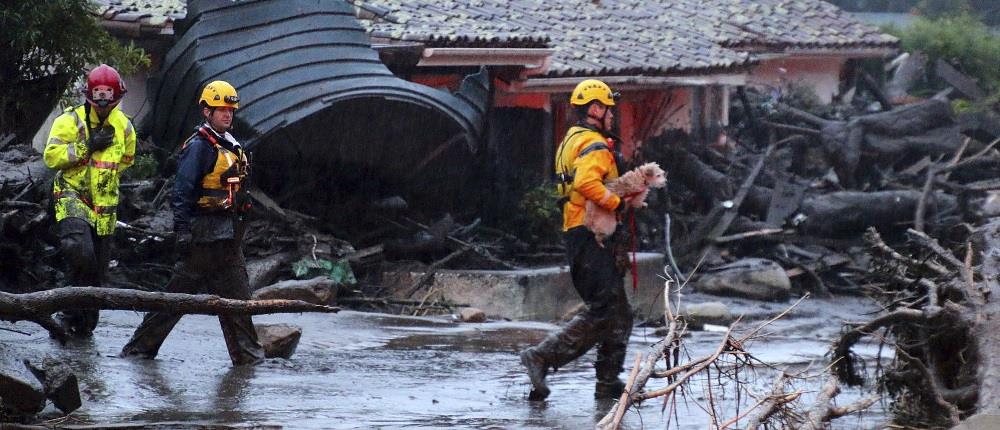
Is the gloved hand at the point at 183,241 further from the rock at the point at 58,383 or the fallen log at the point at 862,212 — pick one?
the fallen log at the point at 862,212

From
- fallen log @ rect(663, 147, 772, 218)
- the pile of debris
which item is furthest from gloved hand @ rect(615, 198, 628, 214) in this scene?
fallen log @ rect(663, 147, 772, 218)

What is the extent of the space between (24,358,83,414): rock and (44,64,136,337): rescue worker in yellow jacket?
6.29 feet

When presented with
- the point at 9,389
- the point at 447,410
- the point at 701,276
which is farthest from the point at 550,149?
the point at 9,389

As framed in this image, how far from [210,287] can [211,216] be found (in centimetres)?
47

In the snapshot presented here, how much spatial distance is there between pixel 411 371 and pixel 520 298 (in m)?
4.13

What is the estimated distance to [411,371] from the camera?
8773mm

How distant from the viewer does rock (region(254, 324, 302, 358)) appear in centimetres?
866

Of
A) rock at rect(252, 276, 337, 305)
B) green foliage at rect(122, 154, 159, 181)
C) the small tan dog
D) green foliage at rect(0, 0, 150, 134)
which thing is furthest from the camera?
green foliage at rect(122, 154, 159, 181)

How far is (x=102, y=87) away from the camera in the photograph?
8203mm

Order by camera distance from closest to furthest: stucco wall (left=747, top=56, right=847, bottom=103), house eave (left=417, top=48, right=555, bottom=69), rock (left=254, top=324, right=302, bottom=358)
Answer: rock (left=254, top=324, right=302, bottom=358) < house eave (left=417, top=48, right=555, bottom=69) < stucco wall (left=747, top=56, right=847, bottom=103)

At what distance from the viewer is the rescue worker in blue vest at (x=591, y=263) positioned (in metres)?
7.92

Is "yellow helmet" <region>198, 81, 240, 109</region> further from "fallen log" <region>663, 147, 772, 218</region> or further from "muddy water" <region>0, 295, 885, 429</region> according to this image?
"fallen log" <region>663, 147, 772, 218</region>

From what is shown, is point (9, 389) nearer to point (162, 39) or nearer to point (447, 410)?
point (447, 410)

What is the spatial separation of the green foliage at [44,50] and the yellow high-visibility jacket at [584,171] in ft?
11.5
